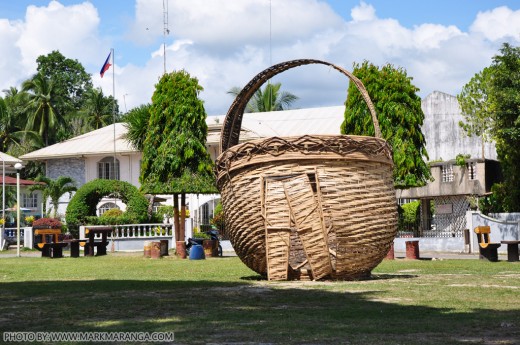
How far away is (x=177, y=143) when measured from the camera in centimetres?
2969

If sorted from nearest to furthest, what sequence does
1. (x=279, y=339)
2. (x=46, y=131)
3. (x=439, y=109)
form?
(x=279, y=339)
(x=439, y=109)
(x=46, y=131)

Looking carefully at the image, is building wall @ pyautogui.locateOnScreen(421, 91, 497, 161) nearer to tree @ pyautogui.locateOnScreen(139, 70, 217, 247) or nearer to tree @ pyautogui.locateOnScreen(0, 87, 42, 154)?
tree @ pyautogui.locateOnScreen(139, 70, 217, 247)

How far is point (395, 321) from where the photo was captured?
8258mm

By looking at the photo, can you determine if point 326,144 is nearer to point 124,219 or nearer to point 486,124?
point 486,124

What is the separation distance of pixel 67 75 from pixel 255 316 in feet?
249

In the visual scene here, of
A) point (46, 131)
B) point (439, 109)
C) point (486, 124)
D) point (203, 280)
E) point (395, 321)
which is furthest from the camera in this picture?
point (46, 131)

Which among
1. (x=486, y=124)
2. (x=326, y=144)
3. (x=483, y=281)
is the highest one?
(x=486, y=124)

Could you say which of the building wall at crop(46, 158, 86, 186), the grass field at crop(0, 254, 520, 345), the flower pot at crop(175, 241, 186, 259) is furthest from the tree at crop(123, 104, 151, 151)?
the grass field at crop(0, 254, 520, 345)

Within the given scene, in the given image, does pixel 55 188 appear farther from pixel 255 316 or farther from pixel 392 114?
pixel 255 316

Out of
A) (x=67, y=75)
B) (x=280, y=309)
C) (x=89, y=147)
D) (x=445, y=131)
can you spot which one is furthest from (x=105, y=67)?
(x=280, y=309)

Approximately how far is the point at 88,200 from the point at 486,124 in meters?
18.6

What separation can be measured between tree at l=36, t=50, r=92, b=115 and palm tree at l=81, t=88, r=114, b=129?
3.86m

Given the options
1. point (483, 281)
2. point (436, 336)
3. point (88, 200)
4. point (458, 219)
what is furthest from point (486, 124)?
point (436, 336)

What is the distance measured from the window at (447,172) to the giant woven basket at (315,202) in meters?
32.5
